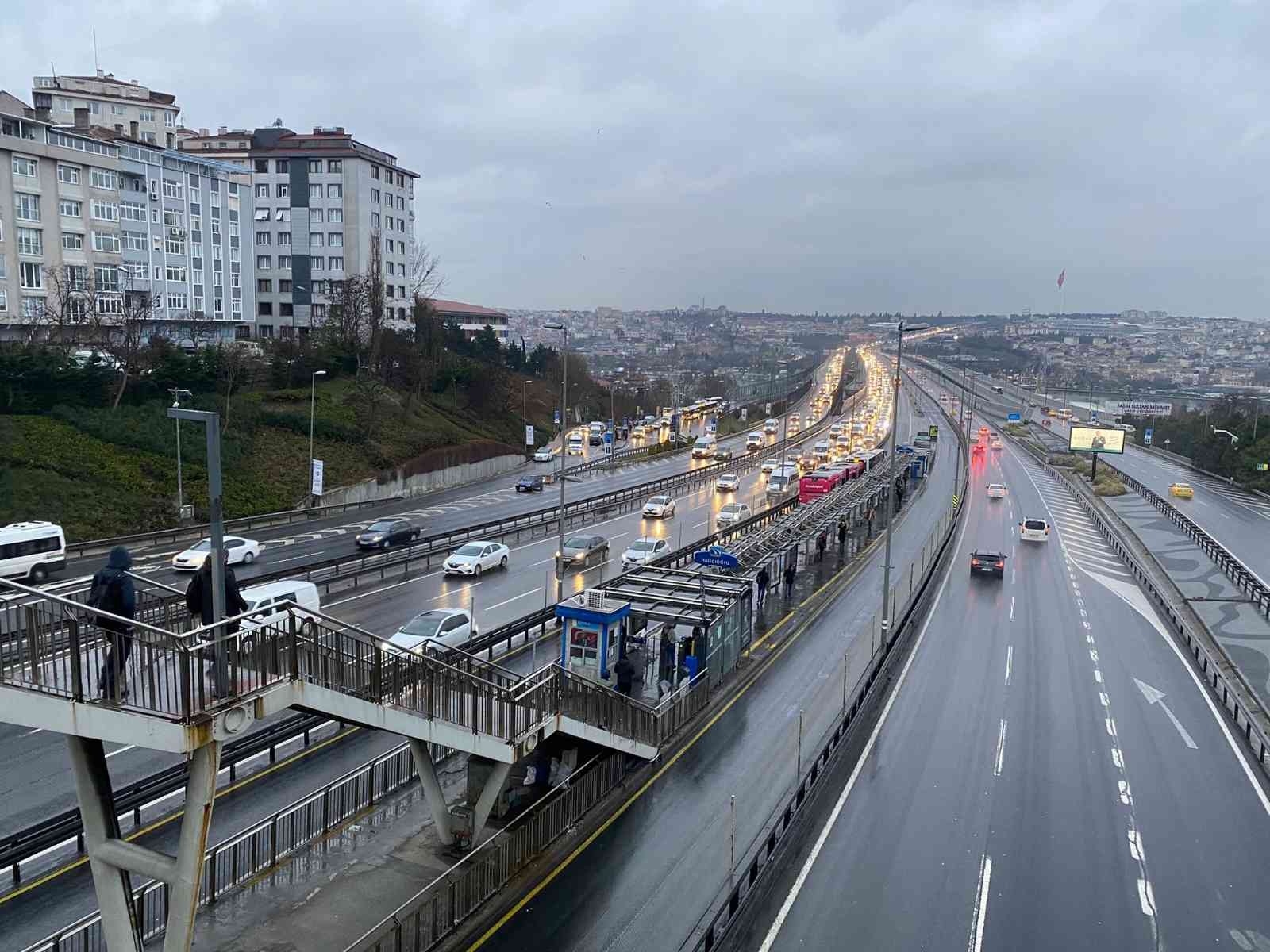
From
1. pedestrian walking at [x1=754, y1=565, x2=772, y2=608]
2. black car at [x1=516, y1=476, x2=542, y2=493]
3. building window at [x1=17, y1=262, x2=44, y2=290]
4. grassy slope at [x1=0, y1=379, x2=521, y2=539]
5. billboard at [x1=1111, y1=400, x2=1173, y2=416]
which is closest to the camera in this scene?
pedestrian walking at [x1=754, y1=565, x2=772, y2=608]

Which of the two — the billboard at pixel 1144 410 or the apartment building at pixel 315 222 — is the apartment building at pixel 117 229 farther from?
the billboard at pixel 1144 410

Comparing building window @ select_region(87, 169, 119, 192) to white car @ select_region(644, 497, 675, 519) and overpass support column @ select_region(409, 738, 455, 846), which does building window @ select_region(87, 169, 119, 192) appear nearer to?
white car @ select_region(644, 497, 675, 519)

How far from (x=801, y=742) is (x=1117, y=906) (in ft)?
22.4

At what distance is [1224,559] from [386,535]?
36.5 m

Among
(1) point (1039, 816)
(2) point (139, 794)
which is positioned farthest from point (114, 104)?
(1) point (1039, 816)

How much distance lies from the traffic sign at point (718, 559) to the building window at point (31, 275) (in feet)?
156

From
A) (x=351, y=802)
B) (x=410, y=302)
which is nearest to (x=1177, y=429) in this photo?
(x=410, y=302)

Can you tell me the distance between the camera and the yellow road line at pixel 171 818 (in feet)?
42.2

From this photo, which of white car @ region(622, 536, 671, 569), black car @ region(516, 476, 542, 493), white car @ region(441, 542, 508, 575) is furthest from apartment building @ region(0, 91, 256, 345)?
white car @ region(622, 536, 671, 569)

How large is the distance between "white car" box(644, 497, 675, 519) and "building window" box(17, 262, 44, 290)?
3881 centimetres

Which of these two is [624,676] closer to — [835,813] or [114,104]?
[835,813]

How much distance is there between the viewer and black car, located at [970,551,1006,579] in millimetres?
37750

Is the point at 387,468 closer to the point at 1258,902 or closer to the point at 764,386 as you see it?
the point at 1258,902

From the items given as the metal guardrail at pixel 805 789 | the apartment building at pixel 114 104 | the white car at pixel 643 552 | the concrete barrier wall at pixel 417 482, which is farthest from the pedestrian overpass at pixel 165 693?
the apartment building at pixel 114 104
